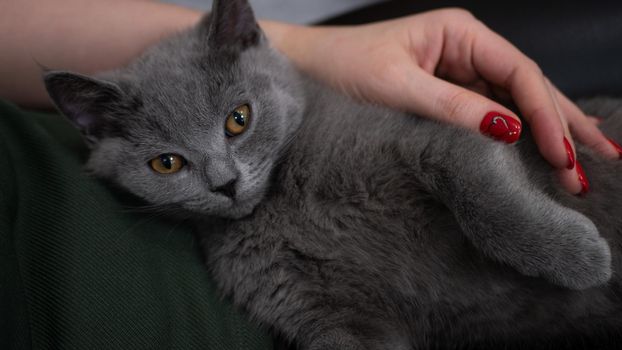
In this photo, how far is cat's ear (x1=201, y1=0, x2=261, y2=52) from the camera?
106 cm

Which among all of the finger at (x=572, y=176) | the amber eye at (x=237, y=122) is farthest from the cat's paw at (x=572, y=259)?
the amber eye at (x=237, y=122)

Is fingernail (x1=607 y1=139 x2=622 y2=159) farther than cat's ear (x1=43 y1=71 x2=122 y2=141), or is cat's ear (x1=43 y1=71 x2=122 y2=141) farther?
fingernail (x1=607 y1=139 x2=622 y2=159)

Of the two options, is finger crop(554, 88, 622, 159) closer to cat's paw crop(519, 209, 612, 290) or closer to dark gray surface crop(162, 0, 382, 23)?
cat's paw crop(519, 209, 612, 290)

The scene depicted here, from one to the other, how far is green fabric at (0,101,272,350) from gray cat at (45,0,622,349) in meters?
0.08

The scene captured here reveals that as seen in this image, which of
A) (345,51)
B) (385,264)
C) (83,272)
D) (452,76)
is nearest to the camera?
(83,272)

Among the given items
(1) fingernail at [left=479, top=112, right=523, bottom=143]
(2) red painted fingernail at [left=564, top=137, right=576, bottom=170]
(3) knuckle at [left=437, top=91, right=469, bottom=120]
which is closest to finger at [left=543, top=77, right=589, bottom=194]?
(2) red painted fingernail at [left=564, top=137, right=576, bottom=170]

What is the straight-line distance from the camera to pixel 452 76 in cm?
149

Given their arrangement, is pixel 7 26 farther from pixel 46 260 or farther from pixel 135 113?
pixel 46 260

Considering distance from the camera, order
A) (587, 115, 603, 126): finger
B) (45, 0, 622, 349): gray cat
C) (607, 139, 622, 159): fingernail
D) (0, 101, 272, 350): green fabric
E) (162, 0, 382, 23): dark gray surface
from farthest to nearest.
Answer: (162, 0, 382, 23): dark gray surface, (587, 115, 603, 126): finger, (607, 139, 622, 159): fingernail, (45, 0, 622, 349): gray cat, (0, 101, 272, 350): green fabric

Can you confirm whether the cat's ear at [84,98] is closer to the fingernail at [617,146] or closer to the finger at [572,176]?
the finger at [572,176]

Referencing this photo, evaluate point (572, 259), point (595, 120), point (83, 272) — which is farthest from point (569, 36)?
point (83, 272)

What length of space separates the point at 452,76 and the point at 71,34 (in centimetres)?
115

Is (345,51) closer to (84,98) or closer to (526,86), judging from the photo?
(526,86)

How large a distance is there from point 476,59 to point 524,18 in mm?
529
